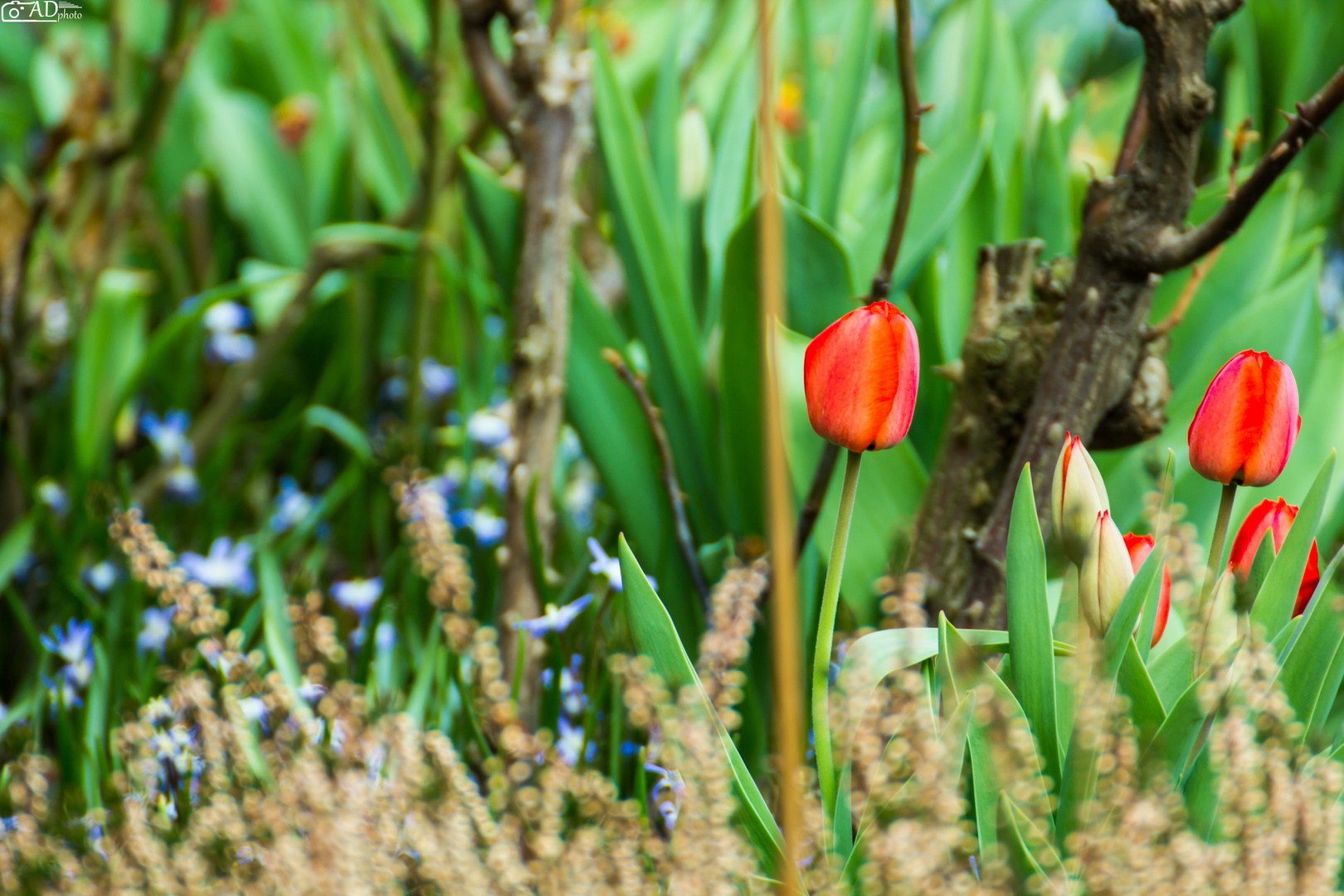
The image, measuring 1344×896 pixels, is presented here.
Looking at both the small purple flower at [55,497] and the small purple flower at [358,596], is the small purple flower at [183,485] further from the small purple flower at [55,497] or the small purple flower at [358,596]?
the small purple flower at [358,596]

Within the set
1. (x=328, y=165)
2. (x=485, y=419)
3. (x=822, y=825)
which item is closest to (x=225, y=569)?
(x=485, y=419)

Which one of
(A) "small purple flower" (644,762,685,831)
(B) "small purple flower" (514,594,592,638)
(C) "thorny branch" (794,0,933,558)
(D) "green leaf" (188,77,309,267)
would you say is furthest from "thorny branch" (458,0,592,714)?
(D) "green leaf" (188,77,309,267)

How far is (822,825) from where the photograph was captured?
663 millimetres

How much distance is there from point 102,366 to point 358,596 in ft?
2.09

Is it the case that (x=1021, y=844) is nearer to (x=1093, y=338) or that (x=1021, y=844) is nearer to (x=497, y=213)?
(x=1093, y=338)

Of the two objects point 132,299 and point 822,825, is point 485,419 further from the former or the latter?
point 822,825

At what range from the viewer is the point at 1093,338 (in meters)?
0.82

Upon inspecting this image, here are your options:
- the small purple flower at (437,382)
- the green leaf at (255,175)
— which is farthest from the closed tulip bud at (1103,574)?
the green leaf at (255,175)

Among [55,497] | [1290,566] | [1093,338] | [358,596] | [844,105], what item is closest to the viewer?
[1290,566]

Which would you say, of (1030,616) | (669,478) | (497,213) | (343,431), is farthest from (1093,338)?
(343,431)

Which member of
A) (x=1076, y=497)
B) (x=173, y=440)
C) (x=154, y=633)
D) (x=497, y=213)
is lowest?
(x=154, y=633)

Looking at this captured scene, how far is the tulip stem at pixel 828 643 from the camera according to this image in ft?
2.09

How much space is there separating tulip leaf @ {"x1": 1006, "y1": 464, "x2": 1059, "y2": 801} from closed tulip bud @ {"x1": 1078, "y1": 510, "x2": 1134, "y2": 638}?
3 cm

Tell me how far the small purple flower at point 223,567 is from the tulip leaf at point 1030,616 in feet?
3.02
